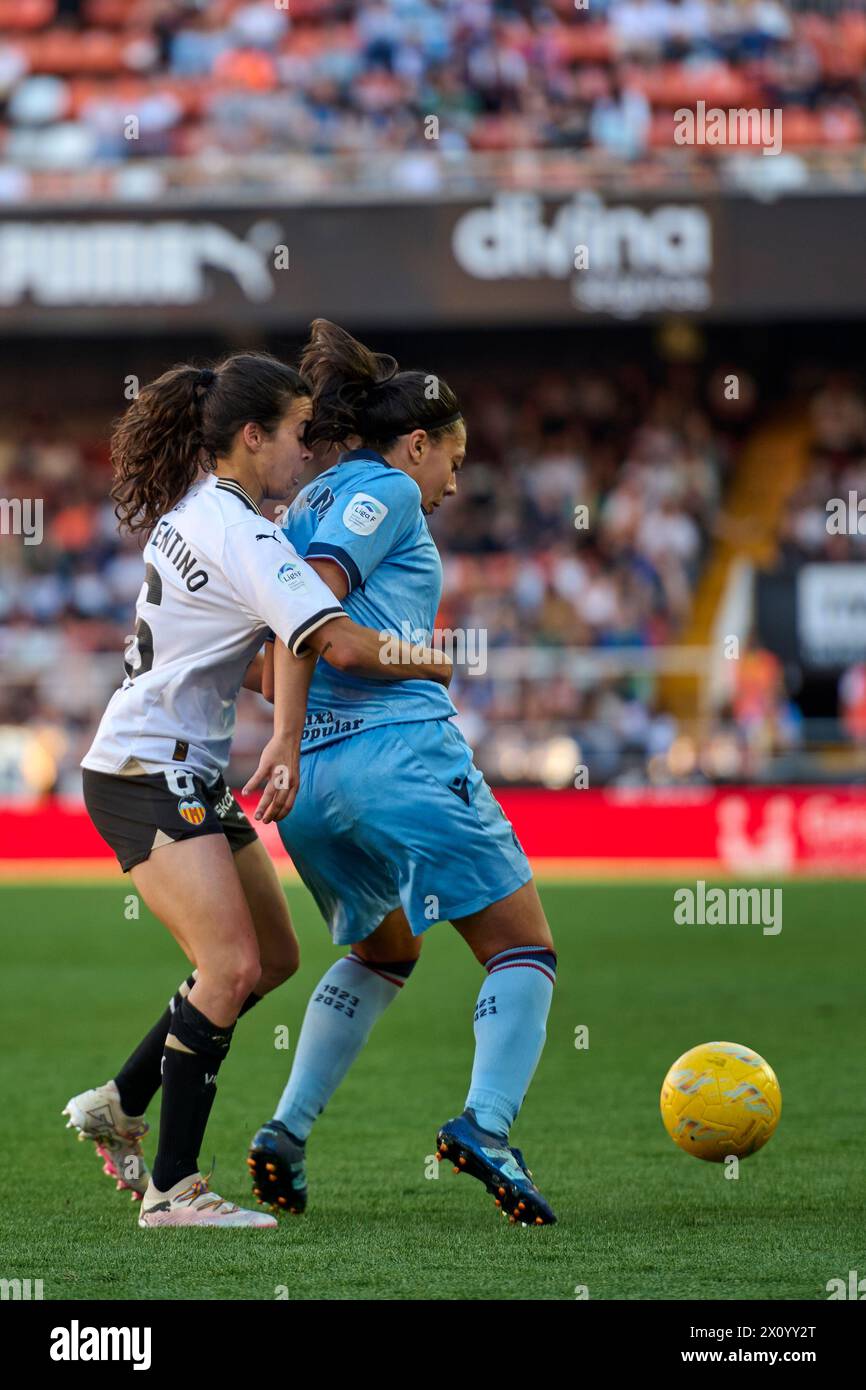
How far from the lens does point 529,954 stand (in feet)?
15.8

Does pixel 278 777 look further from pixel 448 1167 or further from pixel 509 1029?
pixel 448 1167

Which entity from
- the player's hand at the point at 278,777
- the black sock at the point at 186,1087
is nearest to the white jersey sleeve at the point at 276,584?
the player's hand at the point at 278,777

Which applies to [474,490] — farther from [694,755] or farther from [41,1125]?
[41,1125]

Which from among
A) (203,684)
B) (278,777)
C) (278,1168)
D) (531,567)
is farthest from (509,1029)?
(531,567)

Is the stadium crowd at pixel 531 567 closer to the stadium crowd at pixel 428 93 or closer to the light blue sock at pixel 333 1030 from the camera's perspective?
the stadium crowd at pixel 428 93

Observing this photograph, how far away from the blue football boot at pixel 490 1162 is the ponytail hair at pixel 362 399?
1684mm

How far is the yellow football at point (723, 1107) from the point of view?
520cm

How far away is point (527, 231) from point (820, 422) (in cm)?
459

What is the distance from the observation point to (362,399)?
503 centimetres

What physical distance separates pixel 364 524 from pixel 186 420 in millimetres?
564

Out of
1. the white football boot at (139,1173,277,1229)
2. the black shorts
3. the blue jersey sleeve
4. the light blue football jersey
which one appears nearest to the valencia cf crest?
the black shorts

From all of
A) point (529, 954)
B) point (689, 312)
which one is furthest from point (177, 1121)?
point (689, 312)

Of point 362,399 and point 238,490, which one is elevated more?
point 362,399
